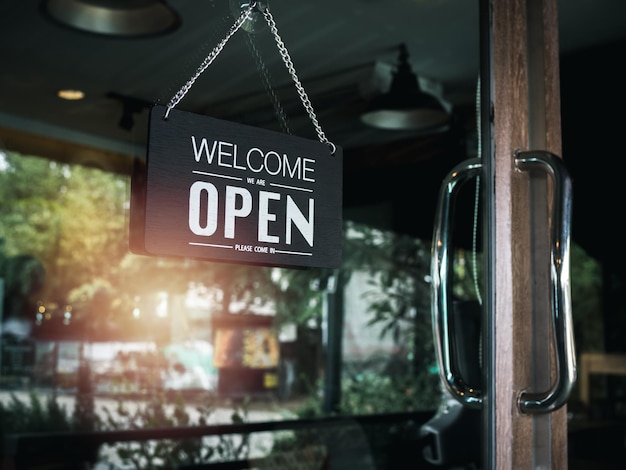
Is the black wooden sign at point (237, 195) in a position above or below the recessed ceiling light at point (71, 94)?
below

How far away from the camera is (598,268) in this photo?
10.3ft

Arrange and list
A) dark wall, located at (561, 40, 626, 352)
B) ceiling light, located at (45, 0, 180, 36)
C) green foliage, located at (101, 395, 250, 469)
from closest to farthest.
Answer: dark wall, located at (561, 40, 626, 352) < ceiling light, located at (45, 0, 180, 36) < green foliage, located at (101, 395, 250, 469)

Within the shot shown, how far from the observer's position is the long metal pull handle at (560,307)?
3.97 feet

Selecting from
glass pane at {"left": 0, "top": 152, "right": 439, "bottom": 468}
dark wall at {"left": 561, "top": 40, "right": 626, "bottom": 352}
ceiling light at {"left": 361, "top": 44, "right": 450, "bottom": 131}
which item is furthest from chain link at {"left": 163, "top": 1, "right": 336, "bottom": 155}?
glass pane at {"left": 0, "top": 152, "right": 439, "bottom": 468}

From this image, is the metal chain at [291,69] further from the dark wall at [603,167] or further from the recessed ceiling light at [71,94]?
the recessed ceiling light at [71,94]

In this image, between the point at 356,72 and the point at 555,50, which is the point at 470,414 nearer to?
the point at 555,50

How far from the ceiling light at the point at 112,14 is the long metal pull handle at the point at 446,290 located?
142 centimetres

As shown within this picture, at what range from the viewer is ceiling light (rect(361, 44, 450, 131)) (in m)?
2.60

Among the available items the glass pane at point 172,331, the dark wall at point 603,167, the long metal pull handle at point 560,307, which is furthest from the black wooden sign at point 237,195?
the glass pane at point 172,331

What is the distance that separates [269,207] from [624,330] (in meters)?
2.69

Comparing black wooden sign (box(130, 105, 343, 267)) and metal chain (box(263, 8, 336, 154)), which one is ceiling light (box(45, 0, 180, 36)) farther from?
black wooden sign (box(130, 105, 343, 267))

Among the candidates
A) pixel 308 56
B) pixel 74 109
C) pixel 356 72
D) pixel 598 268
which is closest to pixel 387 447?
pixel 598 268

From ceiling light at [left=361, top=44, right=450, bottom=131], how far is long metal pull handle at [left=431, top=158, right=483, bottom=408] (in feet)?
3.58

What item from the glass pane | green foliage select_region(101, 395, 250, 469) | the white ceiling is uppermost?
the white ceiling
